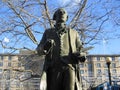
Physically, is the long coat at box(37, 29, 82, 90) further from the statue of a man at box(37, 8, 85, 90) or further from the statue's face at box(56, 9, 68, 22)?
the statue's face at box(56, 9, 68, 22)

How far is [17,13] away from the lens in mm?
18891

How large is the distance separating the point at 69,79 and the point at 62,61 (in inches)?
13.8

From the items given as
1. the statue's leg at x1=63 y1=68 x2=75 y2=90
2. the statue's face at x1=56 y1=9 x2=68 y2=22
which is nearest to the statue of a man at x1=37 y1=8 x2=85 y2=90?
the statue's leg at x1=63 y1=68 x2=75 y2=90

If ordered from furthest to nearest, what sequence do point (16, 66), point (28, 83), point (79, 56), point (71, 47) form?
point (28, 83)
point (16, 66)
point (71, 47)
point (79, 56)

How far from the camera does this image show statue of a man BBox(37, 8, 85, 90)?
5129mm

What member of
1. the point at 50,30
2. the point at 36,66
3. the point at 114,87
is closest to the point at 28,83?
the point at 36,66

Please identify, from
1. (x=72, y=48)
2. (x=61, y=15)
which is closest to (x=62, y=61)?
(x=72, y=48)

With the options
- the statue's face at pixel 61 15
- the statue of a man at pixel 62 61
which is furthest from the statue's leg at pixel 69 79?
the statue's face at pixel 61 15

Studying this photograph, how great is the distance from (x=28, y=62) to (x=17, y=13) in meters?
4.14

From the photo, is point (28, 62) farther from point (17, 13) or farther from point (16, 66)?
point (17, 13)

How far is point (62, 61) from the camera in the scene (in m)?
5.19

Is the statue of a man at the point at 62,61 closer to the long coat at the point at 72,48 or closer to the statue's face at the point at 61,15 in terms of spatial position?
the long coat at the point at 72,48

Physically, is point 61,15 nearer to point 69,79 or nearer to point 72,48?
point 72,48

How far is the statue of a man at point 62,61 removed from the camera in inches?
202
